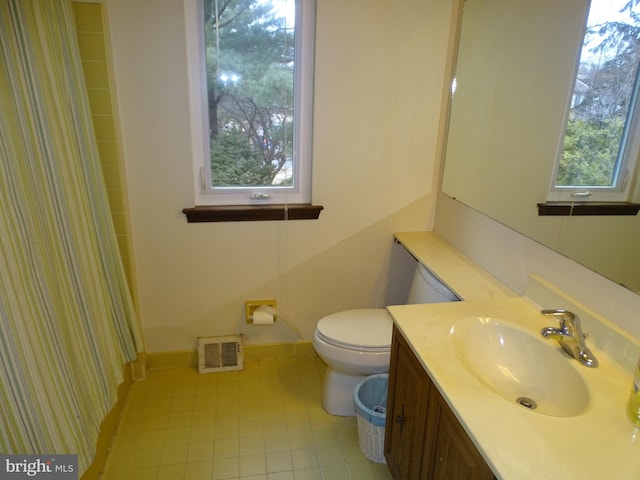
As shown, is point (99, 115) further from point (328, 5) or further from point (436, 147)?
point (436, 147)

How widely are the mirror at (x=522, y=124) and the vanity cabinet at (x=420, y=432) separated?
61cm

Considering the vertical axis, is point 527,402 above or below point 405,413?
above

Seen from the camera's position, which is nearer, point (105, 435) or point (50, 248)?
point (50, 248)

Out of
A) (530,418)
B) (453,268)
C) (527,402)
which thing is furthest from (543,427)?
(453,268)

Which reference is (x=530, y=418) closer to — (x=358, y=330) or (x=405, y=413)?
(x=405, y=413)

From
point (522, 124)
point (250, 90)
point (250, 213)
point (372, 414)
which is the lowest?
point (372, 414)

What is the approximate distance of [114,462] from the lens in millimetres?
1816

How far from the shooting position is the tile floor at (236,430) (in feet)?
5.91

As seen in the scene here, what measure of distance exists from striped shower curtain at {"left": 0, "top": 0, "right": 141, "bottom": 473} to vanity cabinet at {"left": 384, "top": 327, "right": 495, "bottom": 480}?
1.04 meters

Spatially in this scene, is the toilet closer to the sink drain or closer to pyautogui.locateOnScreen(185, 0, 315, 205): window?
the sink drain

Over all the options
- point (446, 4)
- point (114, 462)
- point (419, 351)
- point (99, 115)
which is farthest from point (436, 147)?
point (114, 462)

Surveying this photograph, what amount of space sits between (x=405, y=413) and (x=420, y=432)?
0.13 metres

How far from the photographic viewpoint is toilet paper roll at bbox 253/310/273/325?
2305 mm

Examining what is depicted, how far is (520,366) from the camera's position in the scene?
135 centimetres
